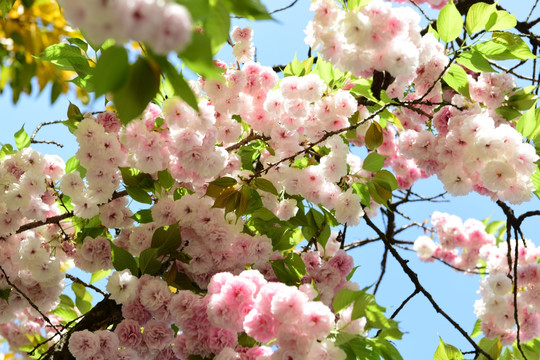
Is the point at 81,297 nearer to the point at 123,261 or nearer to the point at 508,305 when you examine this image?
the point at 123,261

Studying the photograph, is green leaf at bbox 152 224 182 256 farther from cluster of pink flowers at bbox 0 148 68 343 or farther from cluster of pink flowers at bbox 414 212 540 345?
cluster of pink flowers at bbox 414 212 540 345

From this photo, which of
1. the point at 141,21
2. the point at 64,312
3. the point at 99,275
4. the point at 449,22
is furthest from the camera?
the point at 64,312

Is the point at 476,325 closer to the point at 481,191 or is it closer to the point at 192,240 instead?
the point at 481,191

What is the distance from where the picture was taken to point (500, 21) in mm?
1707

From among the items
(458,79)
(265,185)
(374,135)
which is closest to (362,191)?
(374,135)

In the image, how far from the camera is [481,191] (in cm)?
185

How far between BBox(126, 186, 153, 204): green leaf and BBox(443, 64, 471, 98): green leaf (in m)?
1.11

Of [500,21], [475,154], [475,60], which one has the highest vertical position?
[500,21]

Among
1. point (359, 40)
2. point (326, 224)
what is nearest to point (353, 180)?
point (326, 224)

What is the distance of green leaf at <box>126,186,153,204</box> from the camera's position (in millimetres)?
1891

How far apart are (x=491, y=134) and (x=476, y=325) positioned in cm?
124

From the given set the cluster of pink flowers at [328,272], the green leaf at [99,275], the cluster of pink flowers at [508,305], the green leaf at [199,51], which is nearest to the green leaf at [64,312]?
the green leaf at [99,275]

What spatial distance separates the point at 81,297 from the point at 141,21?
6.92ft

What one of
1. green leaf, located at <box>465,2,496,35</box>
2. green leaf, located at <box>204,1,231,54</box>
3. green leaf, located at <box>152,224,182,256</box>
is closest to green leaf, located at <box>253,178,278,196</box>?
green leaf, located at <box>152,224,182,256</box>
